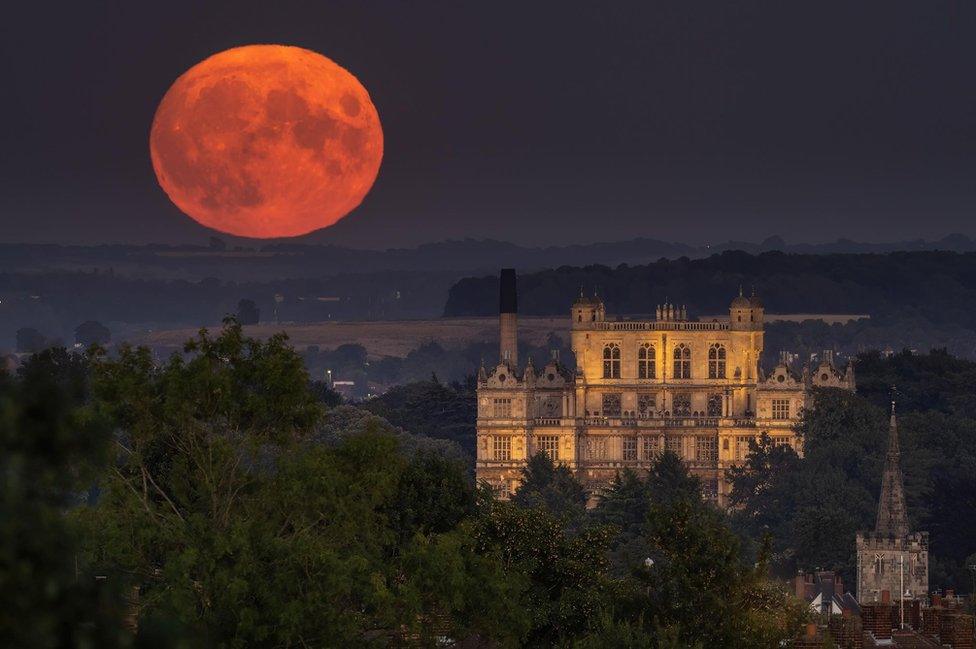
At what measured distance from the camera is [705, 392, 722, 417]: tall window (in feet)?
489

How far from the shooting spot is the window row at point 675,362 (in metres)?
149

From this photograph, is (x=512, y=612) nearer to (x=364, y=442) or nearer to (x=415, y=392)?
(x=364, y=442)

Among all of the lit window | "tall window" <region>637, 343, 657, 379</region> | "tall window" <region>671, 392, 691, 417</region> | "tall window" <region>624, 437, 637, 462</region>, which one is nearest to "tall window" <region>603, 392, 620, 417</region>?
"tall window" <region>637, 343, 657, 379</region>

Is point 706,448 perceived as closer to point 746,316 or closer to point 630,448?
point 630,448

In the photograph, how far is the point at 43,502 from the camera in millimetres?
12273

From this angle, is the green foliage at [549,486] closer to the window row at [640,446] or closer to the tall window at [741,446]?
the window row at [640,446]

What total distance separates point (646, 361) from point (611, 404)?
134 inches

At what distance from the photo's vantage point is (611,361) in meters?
150

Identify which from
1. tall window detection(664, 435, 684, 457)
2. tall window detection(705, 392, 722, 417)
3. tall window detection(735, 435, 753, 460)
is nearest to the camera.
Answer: tall window detection(735, 435, 753, 460)

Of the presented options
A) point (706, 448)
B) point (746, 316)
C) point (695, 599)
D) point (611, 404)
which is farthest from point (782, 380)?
point (695, 599)

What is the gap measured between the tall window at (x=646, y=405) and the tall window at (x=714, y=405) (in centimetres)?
334

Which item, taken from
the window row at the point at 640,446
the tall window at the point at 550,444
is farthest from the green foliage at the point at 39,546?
the tall window at the point at 550,444

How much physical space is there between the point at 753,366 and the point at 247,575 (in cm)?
11405

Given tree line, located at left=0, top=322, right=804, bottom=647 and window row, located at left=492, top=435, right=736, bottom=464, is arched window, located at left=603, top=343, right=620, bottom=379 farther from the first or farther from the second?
tree line, located at left=0, top=322, right=804, bottom=647
